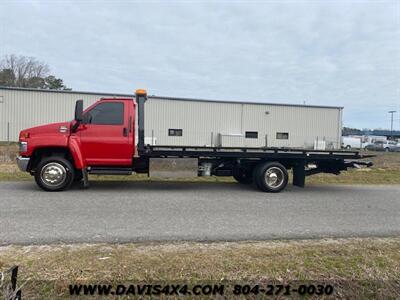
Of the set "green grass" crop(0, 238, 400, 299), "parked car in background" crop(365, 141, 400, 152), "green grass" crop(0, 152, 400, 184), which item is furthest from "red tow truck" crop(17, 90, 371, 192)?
"parked car in background" crop(365, 141, 400, 152)

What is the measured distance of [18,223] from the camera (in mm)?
5117

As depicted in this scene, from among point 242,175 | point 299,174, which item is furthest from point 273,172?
point 242,175

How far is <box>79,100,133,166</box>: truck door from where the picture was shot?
786 centimetres

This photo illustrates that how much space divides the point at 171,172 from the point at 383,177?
908 centimetres

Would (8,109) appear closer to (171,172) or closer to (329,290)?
(171,172)

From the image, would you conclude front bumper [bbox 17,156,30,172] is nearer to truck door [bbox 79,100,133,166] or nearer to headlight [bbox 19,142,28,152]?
headlight [bbox 19,142,28,152]

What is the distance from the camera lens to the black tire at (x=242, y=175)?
907 cm

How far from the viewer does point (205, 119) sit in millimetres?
31125

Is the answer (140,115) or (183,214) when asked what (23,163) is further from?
(183,214)

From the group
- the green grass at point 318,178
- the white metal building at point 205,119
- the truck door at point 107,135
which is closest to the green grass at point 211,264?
the truck door at point 107,135

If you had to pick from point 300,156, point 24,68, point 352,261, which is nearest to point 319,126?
point 300,156

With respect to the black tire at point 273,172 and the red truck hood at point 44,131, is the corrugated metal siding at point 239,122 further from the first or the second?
the black tire at point 273,172

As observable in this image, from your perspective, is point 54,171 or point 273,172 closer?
point 54,171

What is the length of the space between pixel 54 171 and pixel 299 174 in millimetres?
6570
